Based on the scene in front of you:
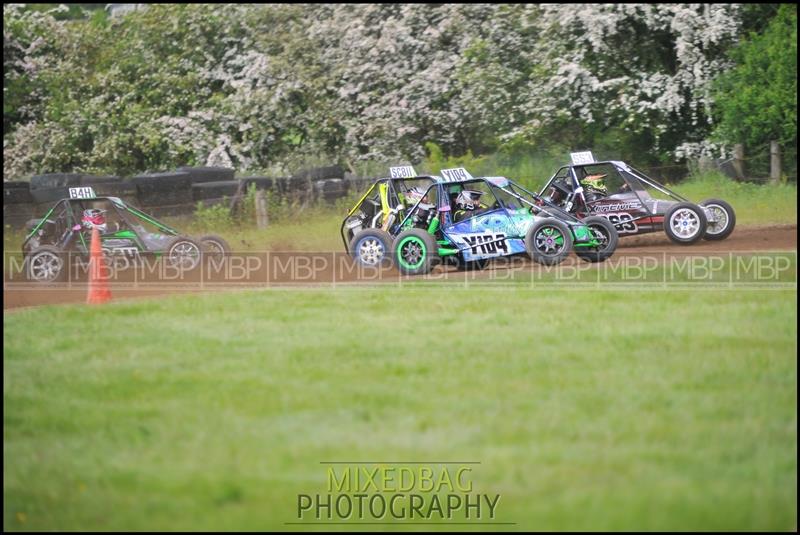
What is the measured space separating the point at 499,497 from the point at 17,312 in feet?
27.9

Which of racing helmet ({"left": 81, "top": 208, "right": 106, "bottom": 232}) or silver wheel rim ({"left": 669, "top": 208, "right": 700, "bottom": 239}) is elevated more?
racing helmet ({"left": 81, "top": 208, "right": 106, "bottom": 232})

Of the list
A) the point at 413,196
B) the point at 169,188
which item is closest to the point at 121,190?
the point at 169,188

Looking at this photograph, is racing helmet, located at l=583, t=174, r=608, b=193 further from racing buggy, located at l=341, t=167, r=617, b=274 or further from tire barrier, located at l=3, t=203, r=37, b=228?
tire barrier, located at l=3, t=203, r=37, b=228

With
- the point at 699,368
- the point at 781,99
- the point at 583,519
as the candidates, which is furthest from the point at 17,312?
the point at 781,99

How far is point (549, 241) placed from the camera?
46.2 ft

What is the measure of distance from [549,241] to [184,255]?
563cm

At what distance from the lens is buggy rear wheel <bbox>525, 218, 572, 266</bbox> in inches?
551

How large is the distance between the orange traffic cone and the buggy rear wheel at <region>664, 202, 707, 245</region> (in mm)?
8230

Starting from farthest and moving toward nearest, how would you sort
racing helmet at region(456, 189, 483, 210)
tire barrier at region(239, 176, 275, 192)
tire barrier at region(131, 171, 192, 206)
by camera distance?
1. tire barrier at region(239, 176, 275, 192)
2. tire barrier at region(131, 171, 192, 206)
3. racing helmet at region(456, 189, 483, 210)

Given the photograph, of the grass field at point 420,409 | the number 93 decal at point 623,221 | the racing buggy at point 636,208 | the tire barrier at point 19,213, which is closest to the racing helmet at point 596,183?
the racing buggy at point 636,208

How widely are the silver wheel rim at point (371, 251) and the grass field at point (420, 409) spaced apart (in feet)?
10.6

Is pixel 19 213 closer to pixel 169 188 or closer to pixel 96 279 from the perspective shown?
pixel 169 188

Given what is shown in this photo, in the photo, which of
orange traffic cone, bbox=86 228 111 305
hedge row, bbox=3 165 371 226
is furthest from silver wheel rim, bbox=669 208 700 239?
orange traffic cone, bbox=86 228 111 305

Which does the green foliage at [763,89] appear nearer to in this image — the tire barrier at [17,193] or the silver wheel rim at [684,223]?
the silver wheel rim at [684,223]
